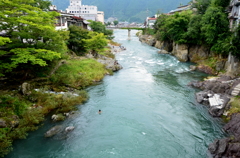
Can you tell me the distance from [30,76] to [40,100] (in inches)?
194

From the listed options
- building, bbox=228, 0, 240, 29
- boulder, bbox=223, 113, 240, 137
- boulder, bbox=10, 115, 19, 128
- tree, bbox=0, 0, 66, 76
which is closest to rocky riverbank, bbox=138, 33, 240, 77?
building, bbox=228, 0, 240, 29

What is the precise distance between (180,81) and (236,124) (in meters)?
12.1

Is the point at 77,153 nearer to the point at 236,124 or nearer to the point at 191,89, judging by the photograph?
the point at 236,124

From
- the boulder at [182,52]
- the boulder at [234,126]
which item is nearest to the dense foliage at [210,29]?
the boulder at [182,52]

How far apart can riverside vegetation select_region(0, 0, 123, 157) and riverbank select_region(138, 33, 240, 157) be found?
11.9m

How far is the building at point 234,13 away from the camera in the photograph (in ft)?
80.1

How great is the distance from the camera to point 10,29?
16203mm

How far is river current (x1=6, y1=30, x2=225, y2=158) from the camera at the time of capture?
1140cm

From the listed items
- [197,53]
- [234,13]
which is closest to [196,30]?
[197,53]

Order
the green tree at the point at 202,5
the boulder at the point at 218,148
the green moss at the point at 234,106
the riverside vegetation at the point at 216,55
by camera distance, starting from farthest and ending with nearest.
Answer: the green tree at the point at 202,5 < the green moss at the point at 234,106 < the riverside vegetation at the point at 216,55 < the boulder at the point at 218,148

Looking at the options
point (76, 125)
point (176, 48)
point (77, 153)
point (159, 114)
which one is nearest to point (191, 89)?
point (159, 114)

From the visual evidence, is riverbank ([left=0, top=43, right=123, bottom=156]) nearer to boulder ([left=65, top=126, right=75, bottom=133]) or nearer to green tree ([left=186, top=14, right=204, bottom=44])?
boulder ([left=65, top=126, right=75, bottom=133])

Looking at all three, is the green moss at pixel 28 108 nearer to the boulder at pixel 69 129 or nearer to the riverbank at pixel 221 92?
the boulder at pixel 69 129

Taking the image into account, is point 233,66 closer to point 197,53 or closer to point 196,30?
point 196,30
